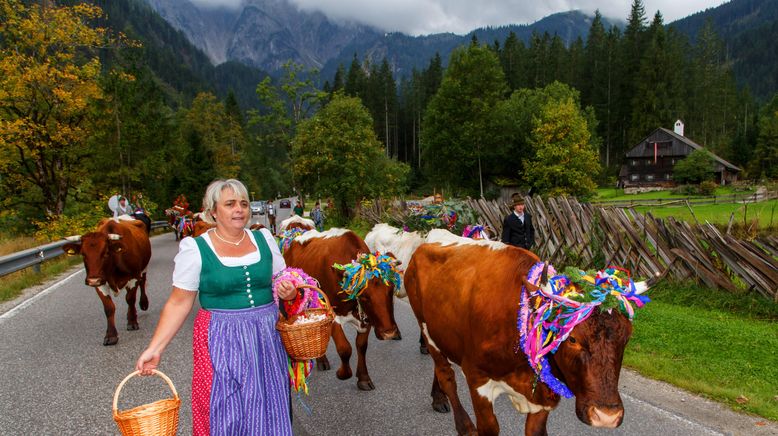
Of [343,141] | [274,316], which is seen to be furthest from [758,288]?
[343,141]

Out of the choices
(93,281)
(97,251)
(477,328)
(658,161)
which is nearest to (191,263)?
(477,328)

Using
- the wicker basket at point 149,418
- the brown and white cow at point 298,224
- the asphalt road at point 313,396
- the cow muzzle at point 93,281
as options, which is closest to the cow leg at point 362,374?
the asphalt road at point 313,396

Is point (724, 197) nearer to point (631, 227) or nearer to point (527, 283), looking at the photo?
point (631, 227)

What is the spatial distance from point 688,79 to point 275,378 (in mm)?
82896

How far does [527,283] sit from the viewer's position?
2.72 metres

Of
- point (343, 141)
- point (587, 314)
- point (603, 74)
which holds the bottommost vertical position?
point (587, 314)

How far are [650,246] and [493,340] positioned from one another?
296 inches

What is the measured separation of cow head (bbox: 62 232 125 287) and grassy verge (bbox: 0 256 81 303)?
3.91 metres

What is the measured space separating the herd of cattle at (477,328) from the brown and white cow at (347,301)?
0.04 ft

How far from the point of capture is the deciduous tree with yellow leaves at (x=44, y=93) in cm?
1847

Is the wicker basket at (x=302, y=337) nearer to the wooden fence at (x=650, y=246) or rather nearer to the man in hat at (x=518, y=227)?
the man in hat at (x=518, y=227)

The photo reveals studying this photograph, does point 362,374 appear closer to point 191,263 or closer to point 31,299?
point 191,263

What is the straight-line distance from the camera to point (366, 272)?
16.0 ft

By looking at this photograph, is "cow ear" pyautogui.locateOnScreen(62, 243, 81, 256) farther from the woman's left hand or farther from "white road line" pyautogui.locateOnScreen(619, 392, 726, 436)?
"white road line" pyautogui.locateOnScreen(619, 392, 726, 436)
